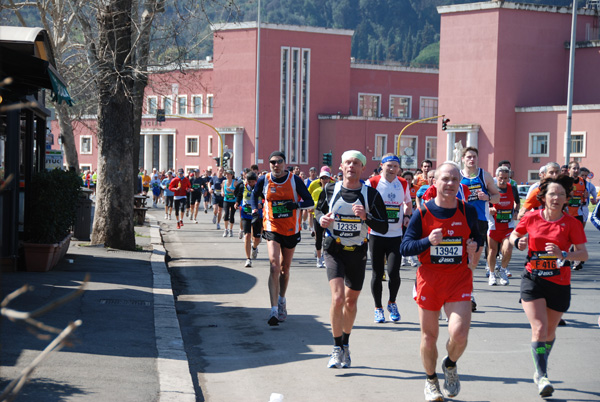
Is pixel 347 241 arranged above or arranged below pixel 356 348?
above

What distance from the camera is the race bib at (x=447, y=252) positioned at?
235 inches

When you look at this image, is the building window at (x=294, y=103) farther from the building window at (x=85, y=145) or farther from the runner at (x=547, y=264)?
the runner at (x=547, y=264)

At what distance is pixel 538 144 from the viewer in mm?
61594

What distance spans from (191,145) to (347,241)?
72.9m

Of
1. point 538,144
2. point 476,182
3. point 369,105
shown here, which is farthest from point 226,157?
point 476,182

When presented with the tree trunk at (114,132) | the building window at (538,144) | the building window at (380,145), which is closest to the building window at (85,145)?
the building window at (380,145)

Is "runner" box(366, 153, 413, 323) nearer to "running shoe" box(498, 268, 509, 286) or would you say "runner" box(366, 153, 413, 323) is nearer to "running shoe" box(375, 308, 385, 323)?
"running shoe" box(375, 308, 385, 323)

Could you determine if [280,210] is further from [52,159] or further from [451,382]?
[52,159]

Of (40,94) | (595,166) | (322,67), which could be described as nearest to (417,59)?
(322,67)

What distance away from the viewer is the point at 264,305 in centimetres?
1102

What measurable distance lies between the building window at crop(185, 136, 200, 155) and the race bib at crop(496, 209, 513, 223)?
220ft

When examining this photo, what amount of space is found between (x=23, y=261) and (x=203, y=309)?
3.32 m

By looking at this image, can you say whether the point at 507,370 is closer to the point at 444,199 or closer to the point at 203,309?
the point at 444,199

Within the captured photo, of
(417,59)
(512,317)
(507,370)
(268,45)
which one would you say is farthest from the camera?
(417,59)
